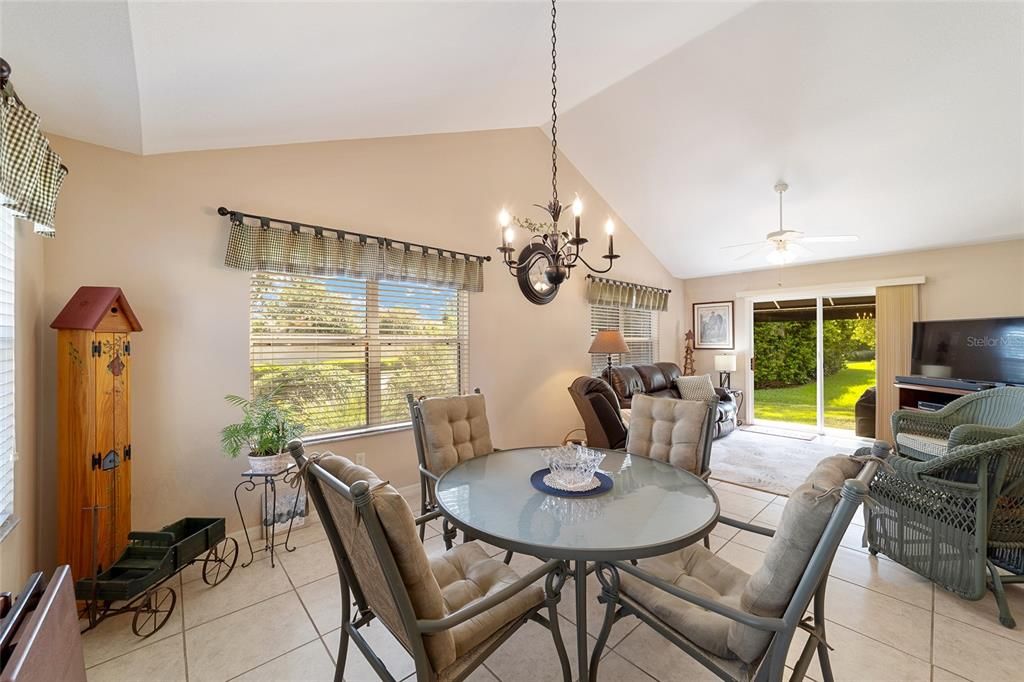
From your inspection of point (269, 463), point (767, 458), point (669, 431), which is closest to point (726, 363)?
point (767, 458)

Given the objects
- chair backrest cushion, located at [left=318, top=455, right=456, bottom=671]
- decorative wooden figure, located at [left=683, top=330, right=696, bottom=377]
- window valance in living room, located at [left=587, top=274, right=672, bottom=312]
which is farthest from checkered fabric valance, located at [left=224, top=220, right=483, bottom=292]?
decorative wooden figure, located at [left=683, top=330, right=696, bottom=377]

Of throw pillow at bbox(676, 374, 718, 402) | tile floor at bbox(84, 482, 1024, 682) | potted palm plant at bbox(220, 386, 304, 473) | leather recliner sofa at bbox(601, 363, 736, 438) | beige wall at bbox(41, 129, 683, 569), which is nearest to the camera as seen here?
tile floor at bbox(84, 482, 1024, 682)

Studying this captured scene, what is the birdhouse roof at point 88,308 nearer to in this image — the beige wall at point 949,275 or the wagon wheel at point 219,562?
the wagon wheel at point 219,562

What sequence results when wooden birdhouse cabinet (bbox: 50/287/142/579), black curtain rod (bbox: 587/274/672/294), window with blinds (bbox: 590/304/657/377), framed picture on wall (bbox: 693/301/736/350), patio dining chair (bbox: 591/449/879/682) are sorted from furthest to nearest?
framed picture on wall (bbox: 693/301/736/350) < window with blinds (bbox: 590/304/657/377) < black curtain rod (bbox: 587/274/672/294) < wooden birdhouse cabinet (bbox: 50/287/142/579) < patio dining chair (bbox: 591/449/879/682)

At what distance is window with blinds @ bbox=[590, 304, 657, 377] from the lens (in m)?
5.05

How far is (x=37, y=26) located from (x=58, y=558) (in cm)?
220

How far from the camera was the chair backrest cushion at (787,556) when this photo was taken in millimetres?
991

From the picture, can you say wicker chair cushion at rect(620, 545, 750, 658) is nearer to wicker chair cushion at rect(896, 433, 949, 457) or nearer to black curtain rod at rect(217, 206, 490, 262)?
wicker chair cushion at rect(896, 433, 949, 457)

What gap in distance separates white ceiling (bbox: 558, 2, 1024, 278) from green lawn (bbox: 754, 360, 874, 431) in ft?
5.43

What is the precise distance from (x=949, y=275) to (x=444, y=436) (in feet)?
19.6

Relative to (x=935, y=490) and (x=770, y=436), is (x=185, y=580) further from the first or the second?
(x=770, y=436)

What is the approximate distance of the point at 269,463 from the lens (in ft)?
7.44

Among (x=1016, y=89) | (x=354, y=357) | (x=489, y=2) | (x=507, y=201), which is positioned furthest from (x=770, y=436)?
(x=489, y=2)

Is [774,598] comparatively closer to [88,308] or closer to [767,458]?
[88,308]
